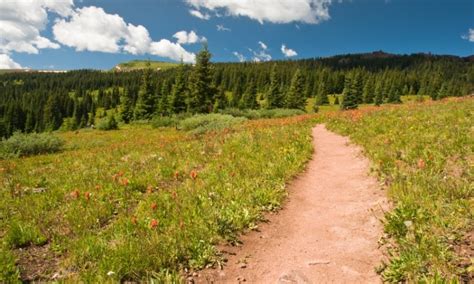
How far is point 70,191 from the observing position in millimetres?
9625

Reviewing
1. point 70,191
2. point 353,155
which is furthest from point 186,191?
point 353,155

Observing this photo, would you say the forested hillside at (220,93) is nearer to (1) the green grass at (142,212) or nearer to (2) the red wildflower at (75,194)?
(1) the green grass at (142,212)

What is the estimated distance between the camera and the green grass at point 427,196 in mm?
4621

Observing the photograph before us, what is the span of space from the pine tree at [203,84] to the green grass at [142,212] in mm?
41257

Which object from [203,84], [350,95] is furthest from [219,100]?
[350,95]

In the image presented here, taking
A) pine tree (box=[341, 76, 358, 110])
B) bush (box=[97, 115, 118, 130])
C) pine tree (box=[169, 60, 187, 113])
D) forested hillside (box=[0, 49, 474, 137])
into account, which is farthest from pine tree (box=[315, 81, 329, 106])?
bush (box=[97, 115, 118, 130])

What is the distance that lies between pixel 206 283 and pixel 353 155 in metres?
8.94

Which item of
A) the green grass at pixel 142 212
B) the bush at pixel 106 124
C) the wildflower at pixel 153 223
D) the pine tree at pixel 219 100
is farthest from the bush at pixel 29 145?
the pine tree at pixel 219 100

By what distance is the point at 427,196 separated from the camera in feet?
21.3

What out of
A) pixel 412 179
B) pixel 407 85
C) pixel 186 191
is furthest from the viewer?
pixel 407 85

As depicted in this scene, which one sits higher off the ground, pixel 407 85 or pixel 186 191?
pixel 407 85

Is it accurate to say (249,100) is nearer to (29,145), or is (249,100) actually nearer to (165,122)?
(165,122)

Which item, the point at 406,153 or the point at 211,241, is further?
the point at 406,153

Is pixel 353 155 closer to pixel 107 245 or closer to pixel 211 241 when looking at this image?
pixel 211 241
